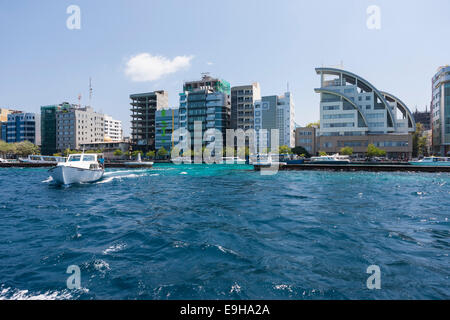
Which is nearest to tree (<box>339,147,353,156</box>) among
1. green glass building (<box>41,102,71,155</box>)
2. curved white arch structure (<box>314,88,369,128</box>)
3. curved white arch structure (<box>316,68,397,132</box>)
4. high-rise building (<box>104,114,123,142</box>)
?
curved white arch structure (<box>314,88,369,128</box>)

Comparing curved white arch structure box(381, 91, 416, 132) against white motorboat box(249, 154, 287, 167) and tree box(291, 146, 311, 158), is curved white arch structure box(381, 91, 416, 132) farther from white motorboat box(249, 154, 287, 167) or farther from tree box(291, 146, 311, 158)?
white motorboat box(249, 154, 287, 167)

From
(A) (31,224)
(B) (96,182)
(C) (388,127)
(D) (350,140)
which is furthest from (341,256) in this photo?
(C) (388,127)

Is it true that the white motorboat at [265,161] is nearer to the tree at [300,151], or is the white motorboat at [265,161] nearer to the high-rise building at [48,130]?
the tree at [300,151]

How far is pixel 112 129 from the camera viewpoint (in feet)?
566

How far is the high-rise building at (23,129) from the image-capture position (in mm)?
151625

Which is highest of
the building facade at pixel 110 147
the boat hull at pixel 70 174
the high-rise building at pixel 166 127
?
the high-rise building at pixel 166 127

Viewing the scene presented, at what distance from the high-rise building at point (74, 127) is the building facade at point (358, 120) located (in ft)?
399

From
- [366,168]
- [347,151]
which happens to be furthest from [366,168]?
[347,151]

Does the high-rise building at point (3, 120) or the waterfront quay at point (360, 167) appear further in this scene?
the high-rise building at point (3, 120)

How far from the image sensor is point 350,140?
331ft

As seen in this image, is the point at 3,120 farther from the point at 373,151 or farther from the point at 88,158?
the point at 373,151

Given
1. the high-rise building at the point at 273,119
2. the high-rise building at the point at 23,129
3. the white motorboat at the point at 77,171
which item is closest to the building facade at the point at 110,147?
the high-rise building at the point at 23,129

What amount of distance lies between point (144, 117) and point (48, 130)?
189 ft
